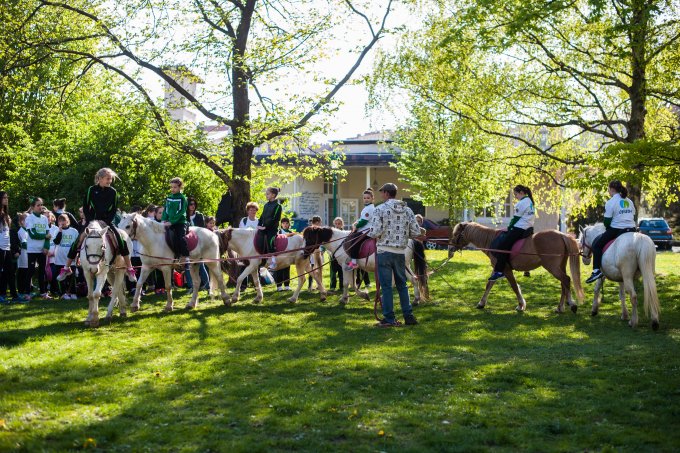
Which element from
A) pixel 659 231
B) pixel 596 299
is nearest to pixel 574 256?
pixel 596 299

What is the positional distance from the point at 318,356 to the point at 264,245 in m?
6.44

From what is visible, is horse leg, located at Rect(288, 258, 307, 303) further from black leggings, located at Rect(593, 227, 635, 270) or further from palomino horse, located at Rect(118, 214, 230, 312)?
black leggings, located at Rect(593, 227, 635, 270)

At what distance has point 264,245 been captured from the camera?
53.5ft

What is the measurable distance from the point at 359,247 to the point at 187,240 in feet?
11.2

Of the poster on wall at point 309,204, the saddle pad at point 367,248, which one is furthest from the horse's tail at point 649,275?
the poster on wall at point 309,204

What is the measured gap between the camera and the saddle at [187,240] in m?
14.6

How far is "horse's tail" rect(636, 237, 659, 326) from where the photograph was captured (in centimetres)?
1222

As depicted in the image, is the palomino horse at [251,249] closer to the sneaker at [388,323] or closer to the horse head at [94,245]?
the sneaker at [388,323]

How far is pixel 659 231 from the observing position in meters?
42.2

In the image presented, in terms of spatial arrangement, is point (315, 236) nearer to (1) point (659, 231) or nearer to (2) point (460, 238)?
(2) point (460, 238)

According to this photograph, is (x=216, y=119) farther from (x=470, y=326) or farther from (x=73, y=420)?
(x=73, y=420)

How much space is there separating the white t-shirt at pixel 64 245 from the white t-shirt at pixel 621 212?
10.9 metres

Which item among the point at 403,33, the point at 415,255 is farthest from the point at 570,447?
the point at 403,33

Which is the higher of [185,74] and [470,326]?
[185,74]
